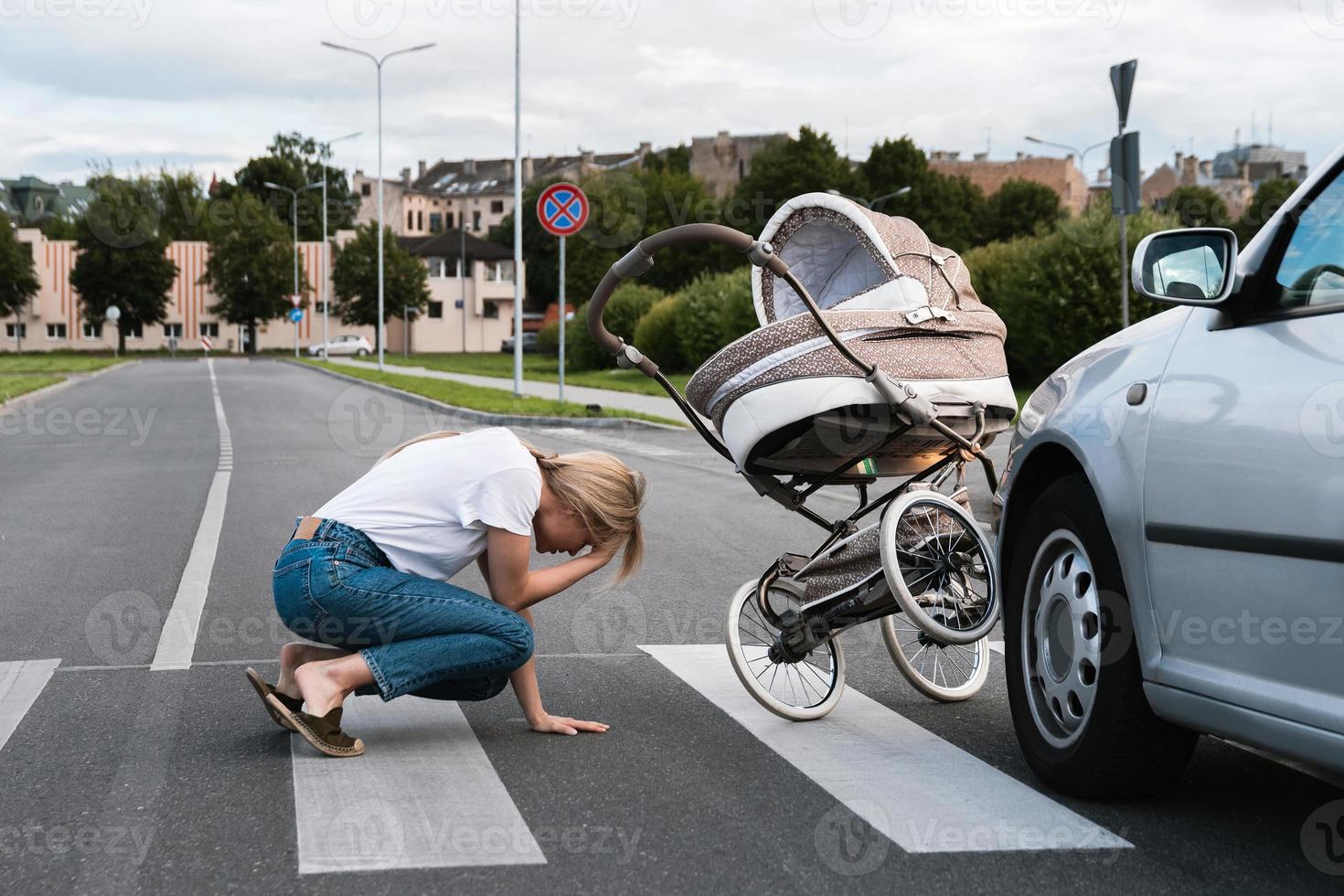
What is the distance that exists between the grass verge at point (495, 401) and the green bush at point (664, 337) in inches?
232

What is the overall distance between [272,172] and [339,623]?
117301 mm

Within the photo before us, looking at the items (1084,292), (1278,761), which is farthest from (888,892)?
(1084,292)

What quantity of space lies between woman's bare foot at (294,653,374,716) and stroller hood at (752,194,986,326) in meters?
1.86

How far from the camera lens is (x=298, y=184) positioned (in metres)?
118

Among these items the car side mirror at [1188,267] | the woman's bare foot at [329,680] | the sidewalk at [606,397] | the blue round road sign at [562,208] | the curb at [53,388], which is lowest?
the curb at [53,388]

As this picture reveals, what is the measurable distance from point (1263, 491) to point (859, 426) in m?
1.89

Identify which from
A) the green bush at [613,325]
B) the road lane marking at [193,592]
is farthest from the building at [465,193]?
the road lane marking at [193,592]

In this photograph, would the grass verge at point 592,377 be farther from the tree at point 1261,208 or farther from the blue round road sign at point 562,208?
the tree at point 1261,208

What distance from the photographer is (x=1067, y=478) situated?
4328mm

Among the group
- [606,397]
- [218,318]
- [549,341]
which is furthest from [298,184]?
[606,397]

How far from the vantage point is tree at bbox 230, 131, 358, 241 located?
11462cm

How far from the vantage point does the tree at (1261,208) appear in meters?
49.6

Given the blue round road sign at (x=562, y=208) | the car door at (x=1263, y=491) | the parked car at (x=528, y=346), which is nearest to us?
the car door at (x=1263, y=491)

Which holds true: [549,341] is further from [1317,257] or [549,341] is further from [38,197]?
[38,197]
